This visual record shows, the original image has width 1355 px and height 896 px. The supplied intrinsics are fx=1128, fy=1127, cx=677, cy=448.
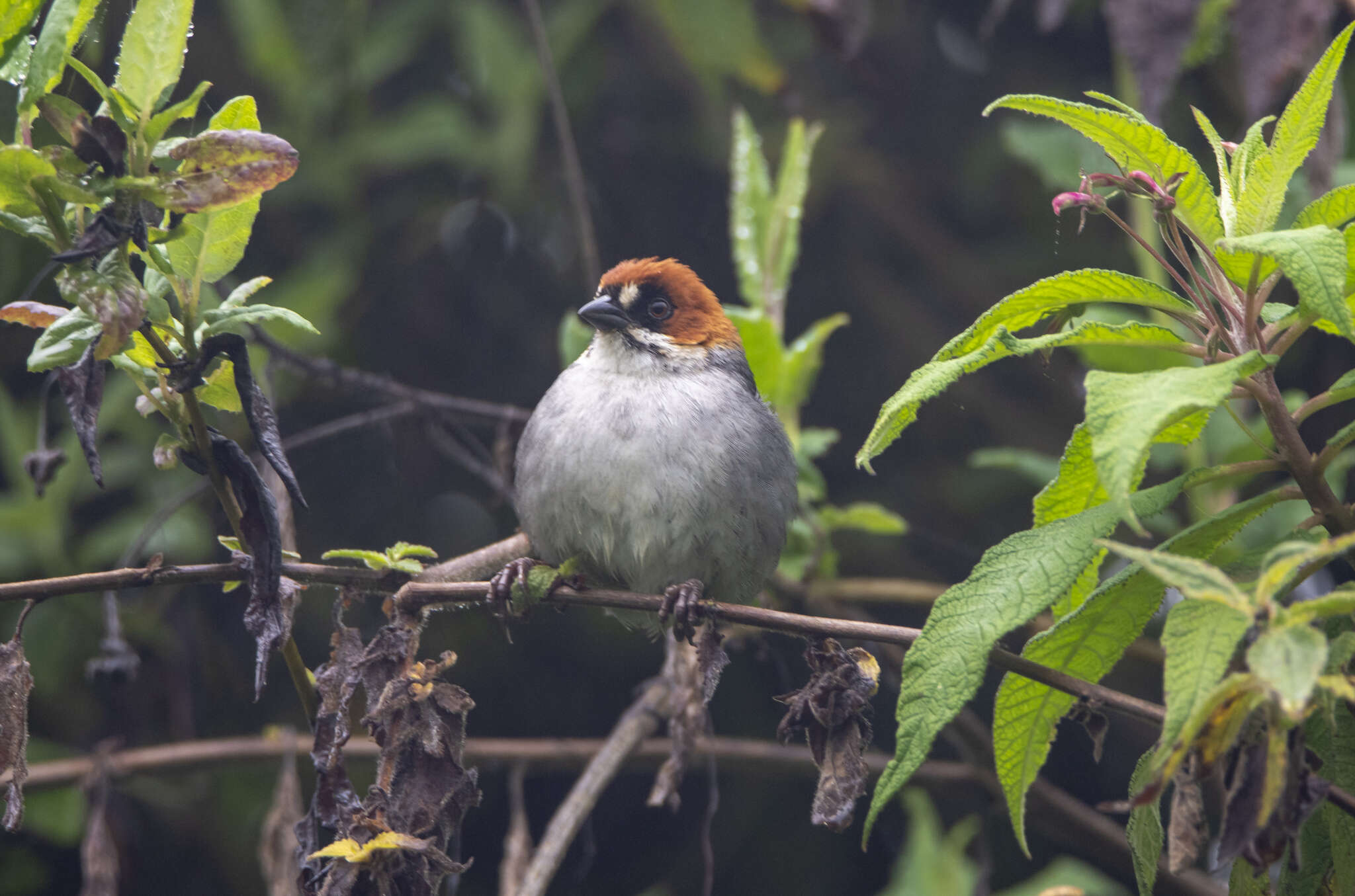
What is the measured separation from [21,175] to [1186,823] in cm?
154

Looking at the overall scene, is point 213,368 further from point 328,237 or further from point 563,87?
point 563,87

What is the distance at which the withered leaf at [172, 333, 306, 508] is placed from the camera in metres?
1.44

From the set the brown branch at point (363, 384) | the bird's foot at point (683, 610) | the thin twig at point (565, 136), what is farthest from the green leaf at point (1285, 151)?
the brown branch at point (363, 384)

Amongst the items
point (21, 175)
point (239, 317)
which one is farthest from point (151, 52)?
point (239, 317)

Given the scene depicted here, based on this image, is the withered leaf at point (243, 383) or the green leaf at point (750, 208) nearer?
the withered leaf at point (243, 383)

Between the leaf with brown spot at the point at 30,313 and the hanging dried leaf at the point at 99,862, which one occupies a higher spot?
the leaf with brown spot at the point at 30,313

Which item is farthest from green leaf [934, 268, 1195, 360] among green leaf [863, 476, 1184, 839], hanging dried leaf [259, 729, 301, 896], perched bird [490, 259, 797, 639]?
A: hanging dried leaf [259, 729, 301, 896]

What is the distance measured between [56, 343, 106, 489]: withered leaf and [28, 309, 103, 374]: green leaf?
2 centimetres

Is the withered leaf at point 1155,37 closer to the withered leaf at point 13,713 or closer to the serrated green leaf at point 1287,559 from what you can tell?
the serrated green leaf at point 1287,559

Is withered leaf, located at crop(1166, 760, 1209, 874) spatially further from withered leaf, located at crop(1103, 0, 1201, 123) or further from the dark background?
the dark background

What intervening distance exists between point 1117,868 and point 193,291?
8.36 feet

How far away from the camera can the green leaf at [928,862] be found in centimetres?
310

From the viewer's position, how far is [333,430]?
2.69 metres

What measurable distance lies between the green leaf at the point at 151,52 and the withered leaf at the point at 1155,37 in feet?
6.26
